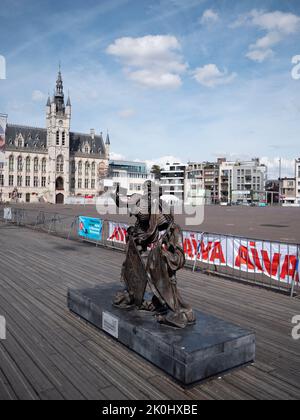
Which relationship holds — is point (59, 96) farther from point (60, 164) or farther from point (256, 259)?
point (256, 259)

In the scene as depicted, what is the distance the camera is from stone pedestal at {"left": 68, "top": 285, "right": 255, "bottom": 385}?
440cm

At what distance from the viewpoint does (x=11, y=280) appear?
9.72 m

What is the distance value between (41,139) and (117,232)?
96282mm

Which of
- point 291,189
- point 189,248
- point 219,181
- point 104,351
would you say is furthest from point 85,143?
point 104,351

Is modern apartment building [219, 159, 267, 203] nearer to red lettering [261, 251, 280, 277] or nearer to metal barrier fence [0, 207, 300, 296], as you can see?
metal barrier fence [0, 207, 300, 296]

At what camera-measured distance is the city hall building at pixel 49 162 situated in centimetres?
9650

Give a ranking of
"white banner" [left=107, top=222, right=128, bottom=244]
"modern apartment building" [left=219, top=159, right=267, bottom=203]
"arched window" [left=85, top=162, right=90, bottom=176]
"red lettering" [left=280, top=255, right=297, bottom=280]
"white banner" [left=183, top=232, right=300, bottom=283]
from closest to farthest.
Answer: "red lettering" [left=280, top=255, right=297, bottom=280], "white banner" [left=183, top=232, right=300, bottom=283], "white banner" [left=107, top=222, right=128, bottom=244], "arched window" [left=85, top=162, right=90, bottom=176], "modern apartment building" [left=219, top=159, right=267, bottom=203]

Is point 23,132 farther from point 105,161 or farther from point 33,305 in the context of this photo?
point 33,305

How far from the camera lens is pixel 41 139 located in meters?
104

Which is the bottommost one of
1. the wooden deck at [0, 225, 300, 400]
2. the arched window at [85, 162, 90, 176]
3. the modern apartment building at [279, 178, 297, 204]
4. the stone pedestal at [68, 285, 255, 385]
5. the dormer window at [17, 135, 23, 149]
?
the wooden deck at [0, 225, 300, 400]

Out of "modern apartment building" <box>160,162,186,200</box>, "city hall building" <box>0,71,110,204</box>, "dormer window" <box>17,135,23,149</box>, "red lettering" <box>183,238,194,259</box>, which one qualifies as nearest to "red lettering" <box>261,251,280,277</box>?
"red lettering" <box>183,238,194,259</box>

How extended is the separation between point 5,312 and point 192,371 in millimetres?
4480

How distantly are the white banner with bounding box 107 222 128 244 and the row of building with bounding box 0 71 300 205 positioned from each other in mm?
70141
